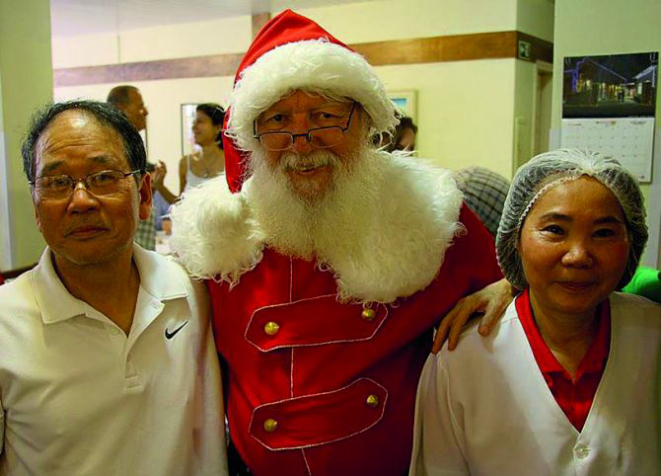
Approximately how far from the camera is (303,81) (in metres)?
1.67

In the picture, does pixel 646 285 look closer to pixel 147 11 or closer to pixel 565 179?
pixel 565 179

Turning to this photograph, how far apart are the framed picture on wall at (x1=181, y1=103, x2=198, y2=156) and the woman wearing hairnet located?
638 cm

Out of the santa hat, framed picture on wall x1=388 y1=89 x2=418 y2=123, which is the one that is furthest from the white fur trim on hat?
framed picture on wall x1=388 y1=89 x2=418 y2=123

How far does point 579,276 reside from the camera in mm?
1296

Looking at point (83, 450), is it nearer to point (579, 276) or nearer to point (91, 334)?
point (91, 334)

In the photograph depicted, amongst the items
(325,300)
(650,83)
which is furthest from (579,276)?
(650,83)

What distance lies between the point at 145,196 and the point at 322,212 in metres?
0.48

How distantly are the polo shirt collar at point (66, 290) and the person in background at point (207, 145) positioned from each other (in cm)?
285

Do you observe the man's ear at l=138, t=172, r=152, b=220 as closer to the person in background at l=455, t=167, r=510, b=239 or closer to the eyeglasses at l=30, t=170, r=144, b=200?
the eyeglasses at l=30, t=170, r=144, b=200

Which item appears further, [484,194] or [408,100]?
[408,100]

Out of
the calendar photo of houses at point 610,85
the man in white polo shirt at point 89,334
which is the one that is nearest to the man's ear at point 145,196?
the man in white polo shirt at point 89,334

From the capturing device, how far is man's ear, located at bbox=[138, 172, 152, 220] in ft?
5.10

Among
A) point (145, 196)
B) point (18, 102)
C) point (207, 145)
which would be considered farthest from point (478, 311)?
point (18, 102)

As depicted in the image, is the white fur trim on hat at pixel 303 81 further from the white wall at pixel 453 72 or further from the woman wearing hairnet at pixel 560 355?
the white wall at pixel 453 72
